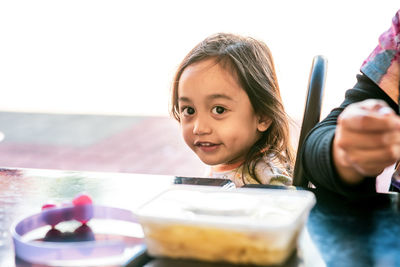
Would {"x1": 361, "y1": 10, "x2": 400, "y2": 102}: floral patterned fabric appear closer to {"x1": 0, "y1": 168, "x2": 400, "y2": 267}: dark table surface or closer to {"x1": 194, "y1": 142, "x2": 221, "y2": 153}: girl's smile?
{"x1": 0, "y1": 168, "x2": 400, "y2": 267}: dark table surface

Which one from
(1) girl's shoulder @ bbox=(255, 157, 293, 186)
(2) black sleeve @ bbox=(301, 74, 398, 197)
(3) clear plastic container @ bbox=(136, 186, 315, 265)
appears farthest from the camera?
(1) girl's shoulder @ bbox=(255, 157, 293, 186)

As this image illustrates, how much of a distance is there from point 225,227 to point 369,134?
18 centimetres

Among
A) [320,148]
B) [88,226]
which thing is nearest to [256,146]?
[320,148]

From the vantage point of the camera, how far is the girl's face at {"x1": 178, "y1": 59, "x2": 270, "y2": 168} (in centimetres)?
125

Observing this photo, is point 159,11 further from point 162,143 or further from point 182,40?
point 162,143

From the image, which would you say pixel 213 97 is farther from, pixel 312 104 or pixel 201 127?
pixel 312 104

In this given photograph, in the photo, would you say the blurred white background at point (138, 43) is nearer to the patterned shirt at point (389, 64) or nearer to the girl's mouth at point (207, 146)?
the girl's mouth at point (207, 146)

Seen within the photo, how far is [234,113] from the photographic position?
1276 mm

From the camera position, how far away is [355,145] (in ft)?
1.81

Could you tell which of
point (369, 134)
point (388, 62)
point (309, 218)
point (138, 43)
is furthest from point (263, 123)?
point (138, 43)

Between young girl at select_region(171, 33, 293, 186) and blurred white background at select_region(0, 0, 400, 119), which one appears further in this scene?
blurred white background at select_region(0, 0, 400, 119)

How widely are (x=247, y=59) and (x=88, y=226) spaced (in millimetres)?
820

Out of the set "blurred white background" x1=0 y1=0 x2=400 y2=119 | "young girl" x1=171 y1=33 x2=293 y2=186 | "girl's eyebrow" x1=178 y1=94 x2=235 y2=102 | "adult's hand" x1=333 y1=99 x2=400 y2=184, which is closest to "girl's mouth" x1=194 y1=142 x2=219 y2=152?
"young girl" x1=171 y1=33 x2=293 y2=186

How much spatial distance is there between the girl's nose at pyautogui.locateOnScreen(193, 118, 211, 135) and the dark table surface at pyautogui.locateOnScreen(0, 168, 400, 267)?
0.37 m
